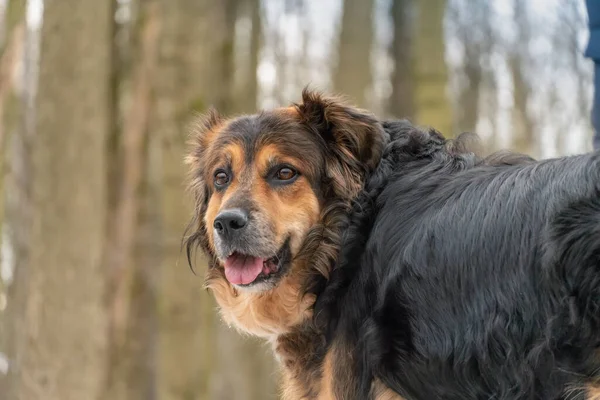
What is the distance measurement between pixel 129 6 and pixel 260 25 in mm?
2667

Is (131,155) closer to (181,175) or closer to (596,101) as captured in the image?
(181,175)

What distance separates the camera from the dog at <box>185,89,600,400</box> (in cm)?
276

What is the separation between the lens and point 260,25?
955 centimetres

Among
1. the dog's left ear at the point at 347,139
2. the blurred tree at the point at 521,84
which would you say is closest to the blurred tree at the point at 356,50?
the dog's left ear at the point at 347,139

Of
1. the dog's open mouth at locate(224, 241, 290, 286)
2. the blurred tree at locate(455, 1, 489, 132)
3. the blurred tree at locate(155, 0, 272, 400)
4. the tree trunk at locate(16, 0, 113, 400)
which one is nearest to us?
the dog's open mouth at locate(224, 241, 290, 286)

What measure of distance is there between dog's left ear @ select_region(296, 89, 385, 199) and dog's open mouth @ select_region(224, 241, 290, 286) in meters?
0.42

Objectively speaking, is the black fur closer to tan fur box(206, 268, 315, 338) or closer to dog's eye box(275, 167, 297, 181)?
tan fur box(206, 268, 315, 338)

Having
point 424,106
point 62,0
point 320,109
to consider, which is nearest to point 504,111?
point 424,106

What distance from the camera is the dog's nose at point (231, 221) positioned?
3.66 m

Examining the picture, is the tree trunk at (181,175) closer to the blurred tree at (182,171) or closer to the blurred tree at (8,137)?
the blurred tree at (182,171)

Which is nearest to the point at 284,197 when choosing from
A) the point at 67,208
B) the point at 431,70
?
the point at 67,208

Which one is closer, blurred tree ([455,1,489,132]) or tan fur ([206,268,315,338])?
tan fur ([206,268,315,338])

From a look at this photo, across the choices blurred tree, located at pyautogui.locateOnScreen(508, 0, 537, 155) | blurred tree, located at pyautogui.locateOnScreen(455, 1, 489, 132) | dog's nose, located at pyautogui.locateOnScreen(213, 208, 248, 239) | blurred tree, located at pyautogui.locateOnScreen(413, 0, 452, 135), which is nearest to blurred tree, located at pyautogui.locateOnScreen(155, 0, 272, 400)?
blurred tree, located at pyautogui.locateOnScreen(413, 0, 452, 135)

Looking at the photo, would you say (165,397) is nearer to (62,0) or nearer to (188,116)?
(188,116)
